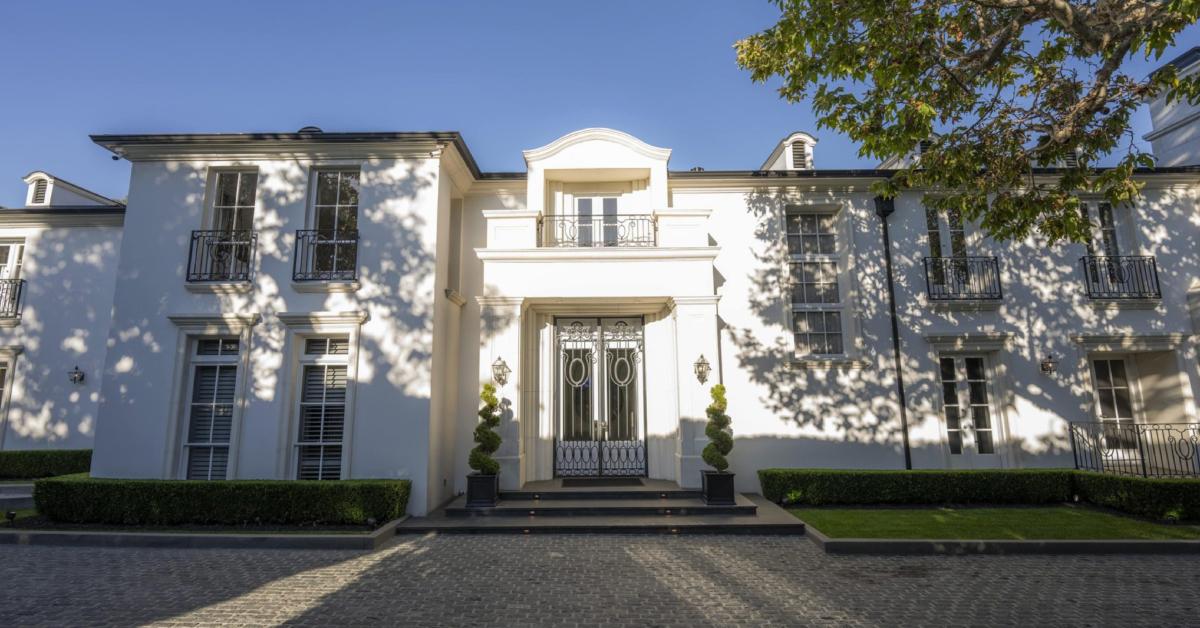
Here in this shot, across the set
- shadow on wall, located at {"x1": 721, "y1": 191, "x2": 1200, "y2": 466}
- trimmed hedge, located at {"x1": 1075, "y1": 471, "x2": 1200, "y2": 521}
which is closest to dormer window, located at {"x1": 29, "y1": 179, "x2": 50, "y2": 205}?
shadow on wall, located at {"x1": 721, "y1": 191, "x2": 1200, "y2": 466}

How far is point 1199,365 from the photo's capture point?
417 inches

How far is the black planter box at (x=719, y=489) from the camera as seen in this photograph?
8.40 m

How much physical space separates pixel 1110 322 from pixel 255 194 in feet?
54.4

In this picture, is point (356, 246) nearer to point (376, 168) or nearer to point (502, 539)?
point (376, 168)

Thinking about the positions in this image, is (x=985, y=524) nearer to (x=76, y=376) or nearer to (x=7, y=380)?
(x=76, y=376)

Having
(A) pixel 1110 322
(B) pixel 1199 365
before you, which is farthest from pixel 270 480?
(B) pixel 1199 365

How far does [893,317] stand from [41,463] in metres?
17.8

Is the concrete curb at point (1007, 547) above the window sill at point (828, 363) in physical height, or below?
below

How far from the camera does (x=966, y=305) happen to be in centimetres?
1070

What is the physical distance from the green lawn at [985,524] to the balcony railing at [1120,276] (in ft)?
15.7

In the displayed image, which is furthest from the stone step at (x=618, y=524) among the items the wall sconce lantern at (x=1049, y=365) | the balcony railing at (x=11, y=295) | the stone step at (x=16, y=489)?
the balcony railing at (x=11, y=295)

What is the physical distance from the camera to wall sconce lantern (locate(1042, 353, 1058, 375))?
10.4 m

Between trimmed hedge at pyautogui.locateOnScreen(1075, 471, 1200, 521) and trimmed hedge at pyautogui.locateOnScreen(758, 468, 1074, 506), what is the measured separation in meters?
0.68

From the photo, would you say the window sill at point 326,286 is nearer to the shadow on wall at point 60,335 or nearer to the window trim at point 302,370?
the window trim at point 302,370
